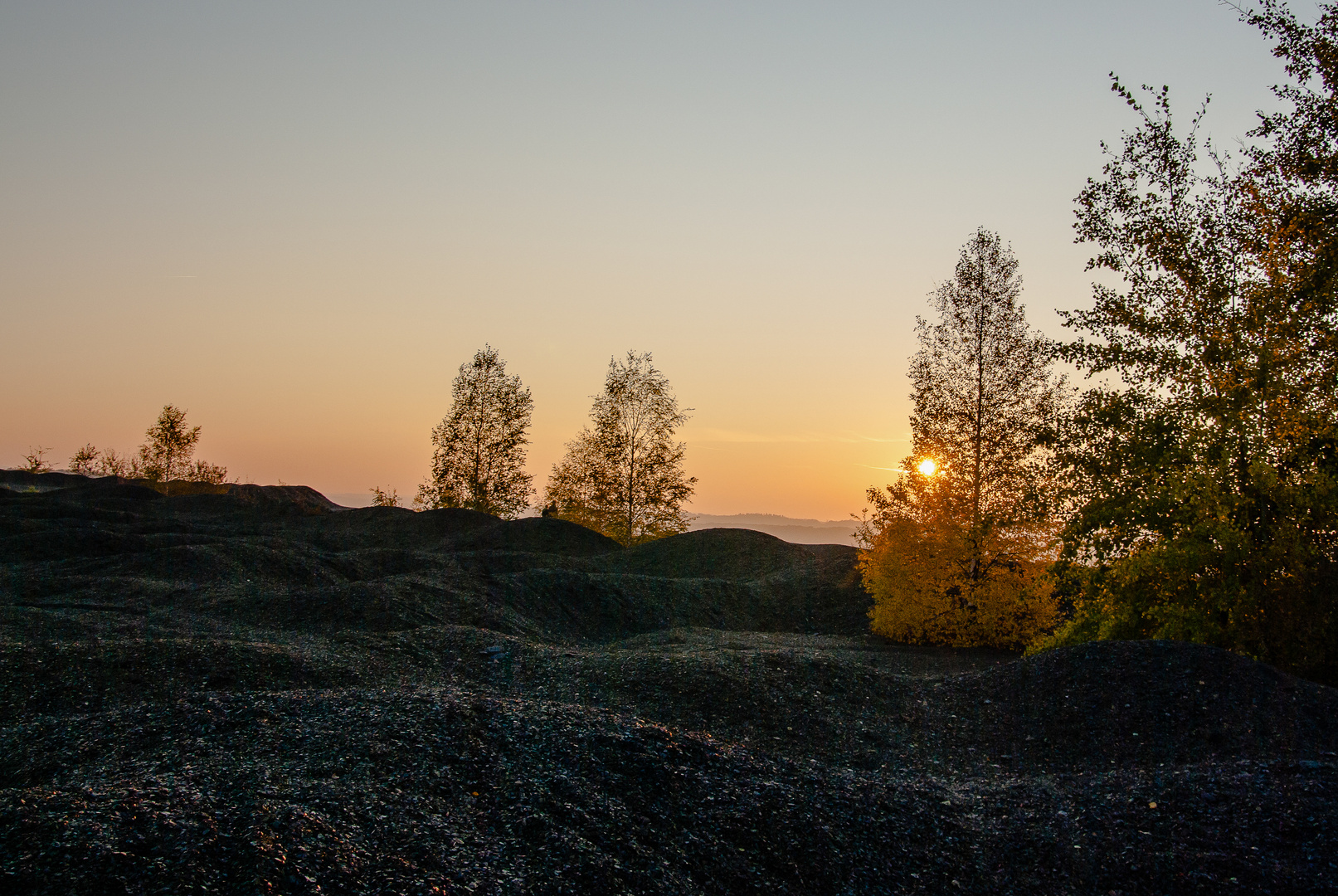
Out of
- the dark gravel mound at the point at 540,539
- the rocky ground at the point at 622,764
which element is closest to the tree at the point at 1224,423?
the rocky ground at the point at 622,764

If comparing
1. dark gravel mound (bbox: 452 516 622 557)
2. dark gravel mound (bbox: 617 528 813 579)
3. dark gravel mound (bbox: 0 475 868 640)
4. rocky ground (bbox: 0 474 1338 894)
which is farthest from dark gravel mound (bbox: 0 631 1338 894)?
dark gravel mound (bbox: 452 516 622 557)

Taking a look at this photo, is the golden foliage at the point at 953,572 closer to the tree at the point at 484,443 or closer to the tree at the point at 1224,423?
the tree at the point at 1224,423

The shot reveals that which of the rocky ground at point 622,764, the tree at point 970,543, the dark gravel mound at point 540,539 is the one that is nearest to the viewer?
the rocky ground at point 622,764

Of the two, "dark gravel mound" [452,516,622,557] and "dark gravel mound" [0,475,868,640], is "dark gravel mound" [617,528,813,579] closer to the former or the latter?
"dark gravel mound" [0,475,868,640]

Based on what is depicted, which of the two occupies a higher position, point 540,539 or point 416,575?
point 540,539

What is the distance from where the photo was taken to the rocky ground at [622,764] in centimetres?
384

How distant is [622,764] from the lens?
5285mm

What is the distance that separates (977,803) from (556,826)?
3.02 meters

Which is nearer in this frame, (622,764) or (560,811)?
(560,811)

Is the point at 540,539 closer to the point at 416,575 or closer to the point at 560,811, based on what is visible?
the point at 416,575

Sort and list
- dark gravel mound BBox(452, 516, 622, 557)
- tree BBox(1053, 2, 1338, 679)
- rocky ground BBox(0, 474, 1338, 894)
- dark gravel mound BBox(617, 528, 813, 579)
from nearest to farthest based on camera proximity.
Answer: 1. rocky ground BBox(0, 474, 1338, 894)
2. tree BBox(1053, 2, 1338, 679)
3. dark gravel mound BBox(617, 528, 813, 579)
4. dark gravel mound BBox(452, 516, 622, 557)

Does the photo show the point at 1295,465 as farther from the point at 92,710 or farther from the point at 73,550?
the point at 73,550

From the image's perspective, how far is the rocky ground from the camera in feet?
12.6

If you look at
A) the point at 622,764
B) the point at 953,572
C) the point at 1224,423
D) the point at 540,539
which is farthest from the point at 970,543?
the point at 540,539
